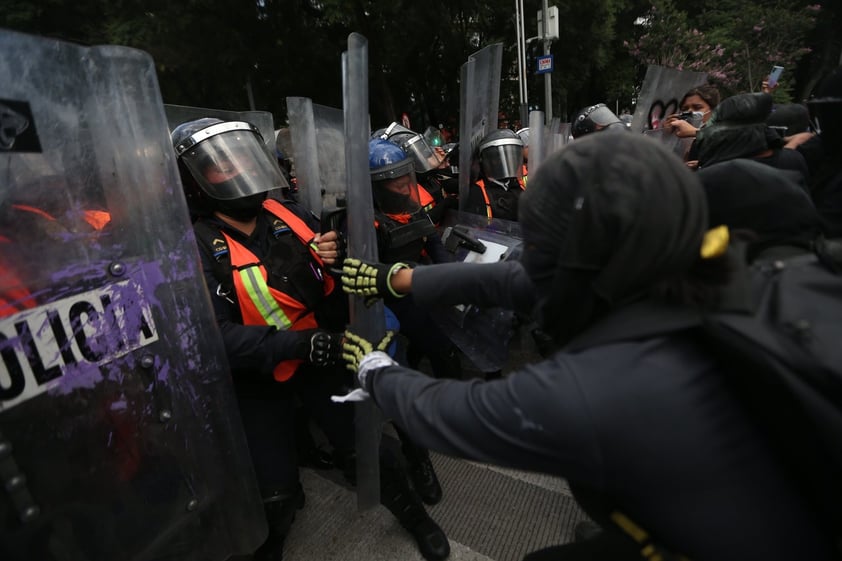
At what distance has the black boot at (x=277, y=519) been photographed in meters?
1.89

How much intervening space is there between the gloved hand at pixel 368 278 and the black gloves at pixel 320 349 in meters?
0.25

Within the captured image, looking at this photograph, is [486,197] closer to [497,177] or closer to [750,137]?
[497,177]

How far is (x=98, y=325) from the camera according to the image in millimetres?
1166

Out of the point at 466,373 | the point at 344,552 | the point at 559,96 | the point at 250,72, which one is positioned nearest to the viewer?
the point at 344,552

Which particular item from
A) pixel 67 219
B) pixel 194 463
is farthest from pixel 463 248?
pixel 67 219

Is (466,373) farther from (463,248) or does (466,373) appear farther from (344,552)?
(344,552)

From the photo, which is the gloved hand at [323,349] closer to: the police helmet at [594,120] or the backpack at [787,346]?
the backpack at [787,346]

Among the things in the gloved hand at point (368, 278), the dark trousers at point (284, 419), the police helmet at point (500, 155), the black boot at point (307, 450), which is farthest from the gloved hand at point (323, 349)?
the police helmet at point (500, 155)

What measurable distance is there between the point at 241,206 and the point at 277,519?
1.36m

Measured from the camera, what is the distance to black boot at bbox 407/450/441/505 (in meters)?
2.42

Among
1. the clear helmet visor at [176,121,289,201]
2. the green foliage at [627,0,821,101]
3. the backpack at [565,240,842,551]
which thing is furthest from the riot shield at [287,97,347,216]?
the green foliage at [627,0,821,101]

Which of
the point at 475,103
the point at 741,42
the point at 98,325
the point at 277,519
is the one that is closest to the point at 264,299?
the point at 98,325

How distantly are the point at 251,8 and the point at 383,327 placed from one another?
1121 cm

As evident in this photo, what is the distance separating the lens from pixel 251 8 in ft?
33.4
